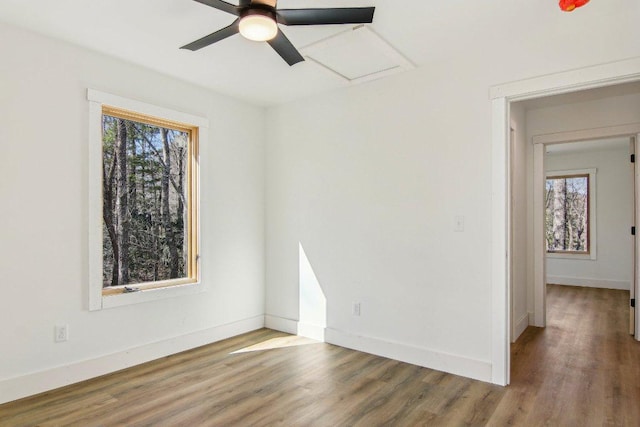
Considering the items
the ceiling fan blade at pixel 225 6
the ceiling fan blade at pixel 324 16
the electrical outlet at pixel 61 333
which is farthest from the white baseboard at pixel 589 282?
the electrical outlet at pixel 61 333

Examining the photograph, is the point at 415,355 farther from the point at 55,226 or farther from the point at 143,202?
the point at 55,226

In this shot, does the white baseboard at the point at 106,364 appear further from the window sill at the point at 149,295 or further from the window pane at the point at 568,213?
the window pane at the point at 568,213

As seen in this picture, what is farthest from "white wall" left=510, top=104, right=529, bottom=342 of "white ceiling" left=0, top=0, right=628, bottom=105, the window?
the window

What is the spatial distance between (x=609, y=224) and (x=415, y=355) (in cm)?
588

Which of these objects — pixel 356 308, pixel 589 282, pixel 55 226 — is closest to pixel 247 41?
pixel 55 226

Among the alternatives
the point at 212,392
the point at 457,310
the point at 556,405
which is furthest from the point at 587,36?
the point at 212,392

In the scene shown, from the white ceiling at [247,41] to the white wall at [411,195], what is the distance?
2.6 inches

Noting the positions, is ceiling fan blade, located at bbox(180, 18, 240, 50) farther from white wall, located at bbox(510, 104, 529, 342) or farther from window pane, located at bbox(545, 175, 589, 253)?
window pane, located at bbox(545, 175, 589, 253)

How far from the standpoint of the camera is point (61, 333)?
113 inches

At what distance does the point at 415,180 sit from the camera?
3.37 meters

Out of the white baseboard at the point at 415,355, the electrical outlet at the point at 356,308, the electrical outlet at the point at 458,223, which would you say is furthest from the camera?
the electrical outlet at the point at 356,308

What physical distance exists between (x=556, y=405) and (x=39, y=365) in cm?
360

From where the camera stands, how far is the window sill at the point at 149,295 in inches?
124

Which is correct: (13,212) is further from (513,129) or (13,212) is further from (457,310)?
(513,129)
